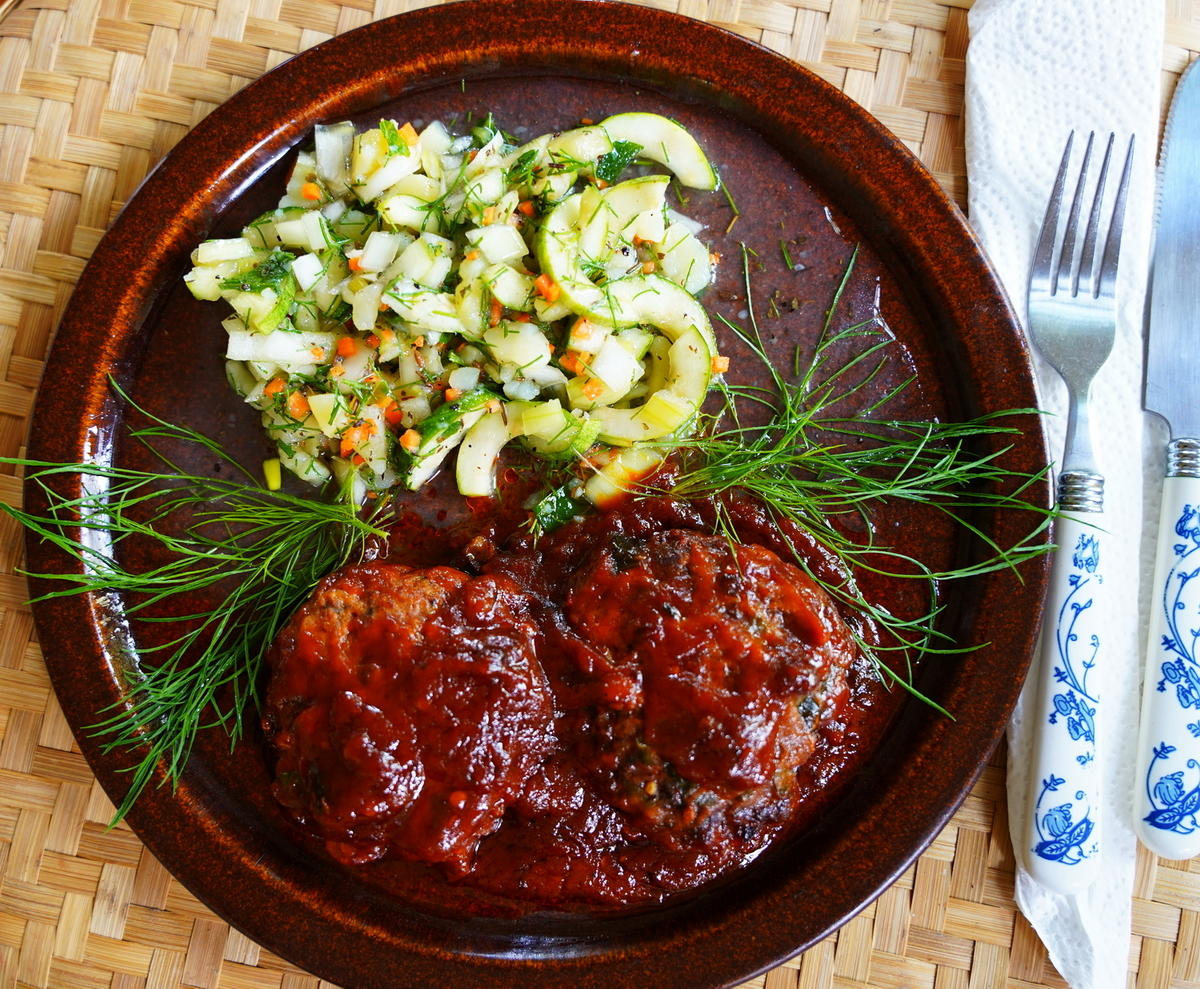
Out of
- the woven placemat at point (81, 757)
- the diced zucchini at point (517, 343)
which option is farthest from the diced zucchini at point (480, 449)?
the woven placemat at point (81, 757)

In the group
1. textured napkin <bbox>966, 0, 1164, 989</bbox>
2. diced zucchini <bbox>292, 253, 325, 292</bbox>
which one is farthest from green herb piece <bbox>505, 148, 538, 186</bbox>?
textured napkin <bbox>966, 0, 1164, 989</bbox>

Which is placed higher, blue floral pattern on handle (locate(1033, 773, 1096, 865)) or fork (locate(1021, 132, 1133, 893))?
fork (locate(1021, 132, 1133, 893))

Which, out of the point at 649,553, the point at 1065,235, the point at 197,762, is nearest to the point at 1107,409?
the point at 1065,235

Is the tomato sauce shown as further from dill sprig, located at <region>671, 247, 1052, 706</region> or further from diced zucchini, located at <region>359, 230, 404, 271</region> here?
diced zucchini, located at <region>359, 230, 404, 271</region>

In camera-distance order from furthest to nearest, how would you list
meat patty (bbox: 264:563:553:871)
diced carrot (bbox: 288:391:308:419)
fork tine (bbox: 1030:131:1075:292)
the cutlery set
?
1. fork tine (bbox: 1030:131:1075:292)
2. the cutlery set
3. diced carrot (bbox: 288:391:308:419)
4. meat patty (bbox: 264:563:553:871)

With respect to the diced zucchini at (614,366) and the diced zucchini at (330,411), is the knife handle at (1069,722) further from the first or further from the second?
the diced zucchini at (330,411)

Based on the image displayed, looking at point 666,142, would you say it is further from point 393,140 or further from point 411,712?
point 411,712

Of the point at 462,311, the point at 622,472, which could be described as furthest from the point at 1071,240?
the point at 462,311
